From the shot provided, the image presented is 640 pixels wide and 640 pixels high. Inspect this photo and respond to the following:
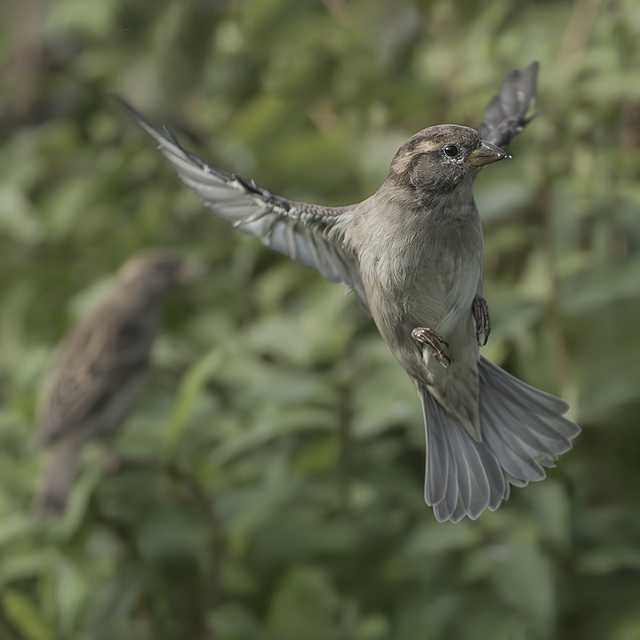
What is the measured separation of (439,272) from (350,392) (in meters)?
1.35

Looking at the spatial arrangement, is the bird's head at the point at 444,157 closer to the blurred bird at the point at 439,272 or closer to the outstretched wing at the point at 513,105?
the blurred bird at the point at 439,272

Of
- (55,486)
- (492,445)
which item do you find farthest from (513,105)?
(55,486)

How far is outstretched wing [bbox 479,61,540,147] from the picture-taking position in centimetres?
121

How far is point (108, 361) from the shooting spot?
3.11 meters

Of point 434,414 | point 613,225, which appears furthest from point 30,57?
point 434,414

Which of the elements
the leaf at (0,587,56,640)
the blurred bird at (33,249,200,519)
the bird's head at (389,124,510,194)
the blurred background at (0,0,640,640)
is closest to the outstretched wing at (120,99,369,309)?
the bird's head at (389,124,510,194)

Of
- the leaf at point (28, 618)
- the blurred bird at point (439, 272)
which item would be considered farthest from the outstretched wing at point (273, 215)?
the leaf at point (28, 618)

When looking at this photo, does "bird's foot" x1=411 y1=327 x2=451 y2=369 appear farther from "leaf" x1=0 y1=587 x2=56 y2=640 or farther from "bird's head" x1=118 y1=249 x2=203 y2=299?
"bird's head" x1=118 y1=249 x2=203 y2=299

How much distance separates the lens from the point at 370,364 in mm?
2217

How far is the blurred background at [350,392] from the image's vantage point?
2018 mm

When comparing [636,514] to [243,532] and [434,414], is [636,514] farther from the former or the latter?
[434,414]

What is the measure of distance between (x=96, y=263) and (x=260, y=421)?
1.22 m

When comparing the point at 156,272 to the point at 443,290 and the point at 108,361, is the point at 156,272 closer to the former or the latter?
the point at 108,361

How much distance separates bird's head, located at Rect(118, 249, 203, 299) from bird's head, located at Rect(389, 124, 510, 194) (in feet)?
7.17
